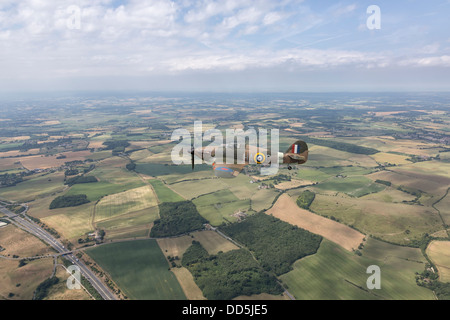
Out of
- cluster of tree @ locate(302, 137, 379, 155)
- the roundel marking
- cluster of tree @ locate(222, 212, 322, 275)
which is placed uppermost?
the roundel marking

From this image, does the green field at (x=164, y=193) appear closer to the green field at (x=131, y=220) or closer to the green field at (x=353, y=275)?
the green field at (x=131, y=220)

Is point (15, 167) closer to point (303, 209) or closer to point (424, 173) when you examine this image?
point (303, 209)

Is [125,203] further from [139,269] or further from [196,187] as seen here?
[139,269]

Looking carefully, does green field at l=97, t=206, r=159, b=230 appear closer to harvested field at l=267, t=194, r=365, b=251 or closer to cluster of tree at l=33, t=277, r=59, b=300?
cluster of tree at l=33, t=277, r=59, b=300

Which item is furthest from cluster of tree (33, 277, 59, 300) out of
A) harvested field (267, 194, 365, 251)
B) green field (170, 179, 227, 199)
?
harvested field (267, 194, 365, 251)

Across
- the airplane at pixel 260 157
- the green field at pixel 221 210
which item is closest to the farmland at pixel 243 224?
the green field at pixel 221 210

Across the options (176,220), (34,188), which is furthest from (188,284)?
(34,188)
